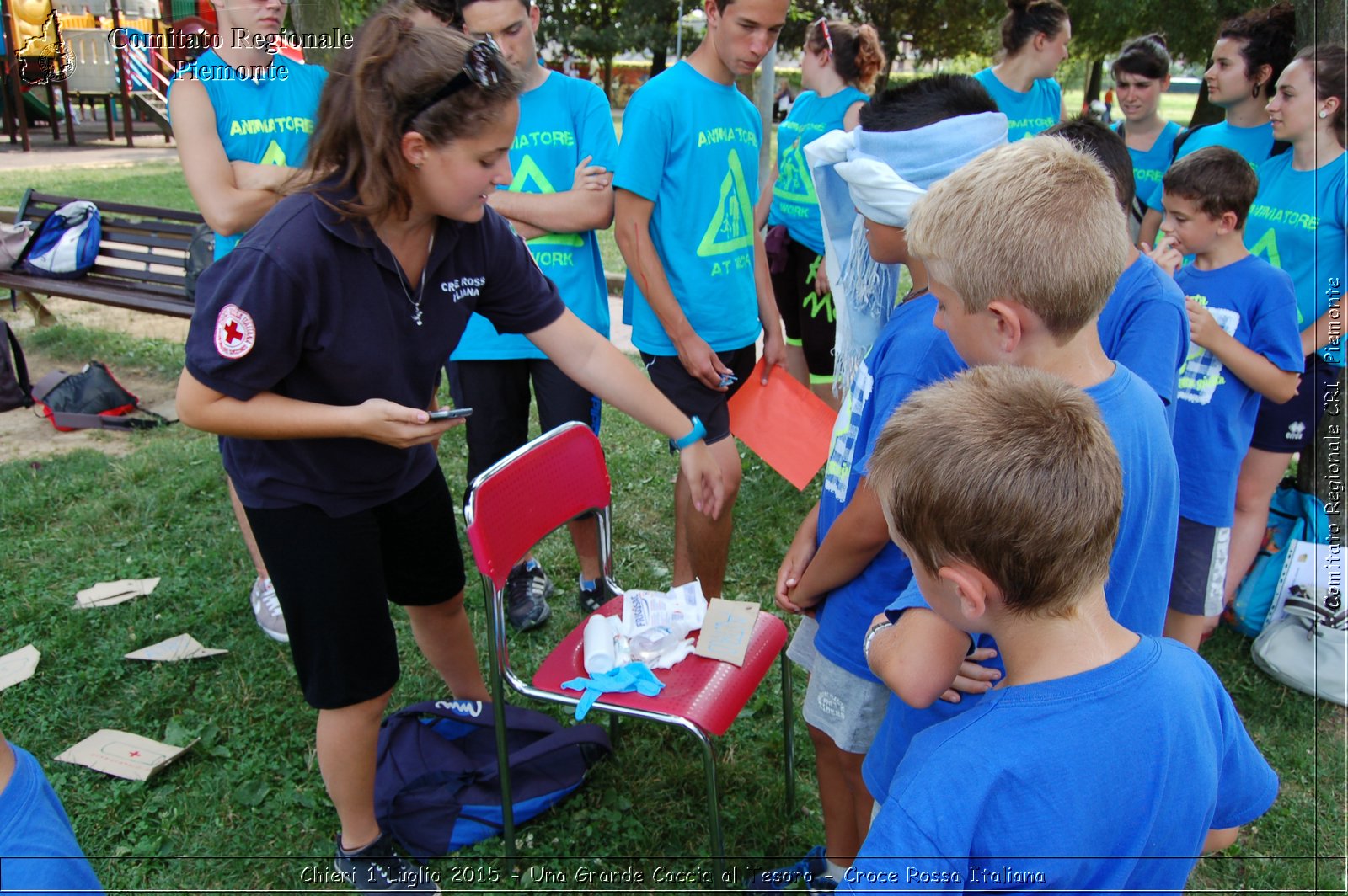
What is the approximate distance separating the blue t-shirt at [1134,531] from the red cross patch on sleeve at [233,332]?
1256 millimetres

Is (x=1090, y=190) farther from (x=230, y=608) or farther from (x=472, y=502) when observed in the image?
(x=230, y=608)

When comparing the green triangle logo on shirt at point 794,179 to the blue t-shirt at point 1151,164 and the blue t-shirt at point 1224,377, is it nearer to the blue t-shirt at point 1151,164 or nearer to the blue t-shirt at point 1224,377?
the blue t-shirt at point 1151,164

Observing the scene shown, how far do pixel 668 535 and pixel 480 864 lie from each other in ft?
6.35

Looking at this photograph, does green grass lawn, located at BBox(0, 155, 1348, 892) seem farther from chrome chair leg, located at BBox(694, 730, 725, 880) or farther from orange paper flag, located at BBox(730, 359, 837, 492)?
orange paper flag, located at BBox(730, 359, 837, 492)

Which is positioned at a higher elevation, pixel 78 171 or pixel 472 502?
pixel 472 502

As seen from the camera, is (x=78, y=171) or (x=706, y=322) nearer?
(x=706, y=322)

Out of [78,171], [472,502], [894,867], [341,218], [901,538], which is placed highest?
[341,218]

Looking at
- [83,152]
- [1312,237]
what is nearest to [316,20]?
[1312,237]

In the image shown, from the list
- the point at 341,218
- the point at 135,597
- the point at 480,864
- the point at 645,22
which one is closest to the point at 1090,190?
the point at 341,218

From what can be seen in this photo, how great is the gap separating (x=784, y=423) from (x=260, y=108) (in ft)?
6.41

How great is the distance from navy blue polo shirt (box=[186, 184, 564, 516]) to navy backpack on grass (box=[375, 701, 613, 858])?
92 cm

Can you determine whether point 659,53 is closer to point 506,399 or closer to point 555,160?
point 555,160

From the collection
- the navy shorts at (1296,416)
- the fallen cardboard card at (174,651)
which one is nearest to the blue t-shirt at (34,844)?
the fallen cardboard card at (174,651)

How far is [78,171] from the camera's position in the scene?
12.8 m
